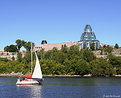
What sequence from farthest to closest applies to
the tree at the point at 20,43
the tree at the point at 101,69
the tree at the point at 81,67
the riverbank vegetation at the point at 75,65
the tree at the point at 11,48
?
the tree at the point at 20,43, the tree at the point at 11,48, the tree at the point at 81,67, the riverbank vegetation at the point at 75,65, the tree at the point at 101,69

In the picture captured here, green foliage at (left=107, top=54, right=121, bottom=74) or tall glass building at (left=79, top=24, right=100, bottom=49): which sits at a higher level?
tall glass building at (left=79, top=24, right=100, bottom=49)

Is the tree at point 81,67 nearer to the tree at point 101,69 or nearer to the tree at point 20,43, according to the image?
the tree at point 101,69

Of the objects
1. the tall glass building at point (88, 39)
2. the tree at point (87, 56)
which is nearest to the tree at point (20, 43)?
the tall glass building at point (88, 39)

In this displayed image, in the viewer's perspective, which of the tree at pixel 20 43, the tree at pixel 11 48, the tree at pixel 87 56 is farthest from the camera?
the tree at pixel 20 43

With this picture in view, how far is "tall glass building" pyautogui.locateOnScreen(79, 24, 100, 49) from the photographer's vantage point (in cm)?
16907

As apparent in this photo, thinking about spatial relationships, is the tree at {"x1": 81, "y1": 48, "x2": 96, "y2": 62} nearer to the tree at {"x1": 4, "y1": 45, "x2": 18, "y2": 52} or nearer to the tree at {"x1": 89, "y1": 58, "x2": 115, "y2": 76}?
the tree at {"x1": 89, "y1": 58, "x2": 115, "y2": 76}

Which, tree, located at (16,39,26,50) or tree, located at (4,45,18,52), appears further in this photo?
tree, located at (16,39,26,50)

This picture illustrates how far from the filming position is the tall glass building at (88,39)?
16907cm

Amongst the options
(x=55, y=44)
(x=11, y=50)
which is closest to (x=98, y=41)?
(x=55, y=44)

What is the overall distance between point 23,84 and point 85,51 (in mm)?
58083

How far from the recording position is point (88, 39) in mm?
173875

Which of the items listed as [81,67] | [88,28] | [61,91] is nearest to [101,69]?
[81,67]

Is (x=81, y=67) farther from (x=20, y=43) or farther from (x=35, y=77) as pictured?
(x=20, y=43)

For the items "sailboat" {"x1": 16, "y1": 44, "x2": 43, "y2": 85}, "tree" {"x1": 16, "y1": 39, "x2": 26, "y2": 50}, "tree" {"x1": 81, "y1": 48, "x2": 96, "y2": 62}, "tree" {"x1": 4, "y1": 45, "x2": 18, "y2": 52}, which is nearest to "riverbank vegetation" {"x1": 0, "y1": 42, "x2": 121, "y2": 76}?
"tree" {"x1": 81, "y1": 48, "x2": 96, "y2": 62}
